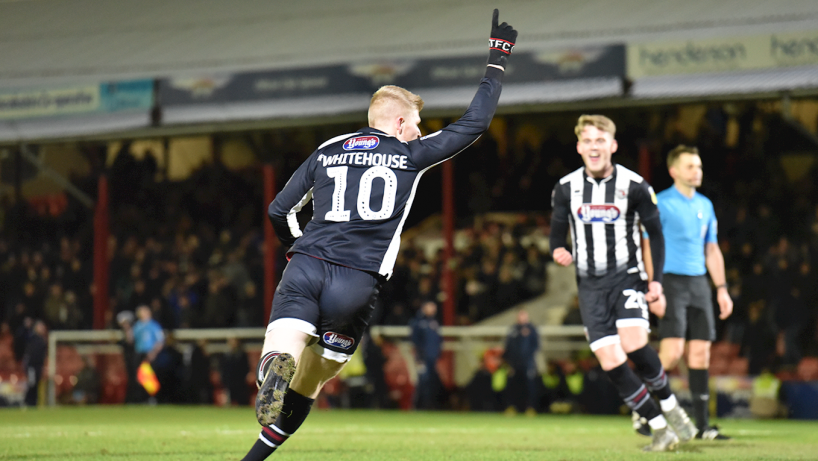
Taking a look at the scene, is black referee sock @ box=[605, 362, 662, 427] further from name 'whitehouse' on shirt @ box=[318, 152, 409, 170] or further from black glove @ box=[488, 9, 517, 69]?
name 'whitehouse' on shirt @ box=[318, 152, 409, 170]

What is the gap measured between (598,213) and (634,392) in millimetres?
1296

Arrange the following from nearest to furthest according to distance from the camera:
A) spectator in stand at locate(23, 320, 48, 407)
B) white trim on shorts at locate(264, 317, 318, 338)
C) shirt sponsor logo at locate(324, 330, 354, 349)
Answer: white trim on shorts at locate(264, 317, 318, 338)
shirt sponsor logo at locate(324, 330, 354, 349)
spectator in stand at locate(23, 320, 48, 407)

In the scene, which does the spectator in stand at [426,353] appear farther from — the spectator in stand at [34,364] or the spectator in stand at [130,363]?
the spectator in stand at [34,364]

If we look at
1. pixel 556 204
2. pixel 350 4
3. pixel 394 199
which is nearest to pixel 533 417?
pixel 556 204

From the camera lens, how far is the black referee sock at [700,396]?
8.48m

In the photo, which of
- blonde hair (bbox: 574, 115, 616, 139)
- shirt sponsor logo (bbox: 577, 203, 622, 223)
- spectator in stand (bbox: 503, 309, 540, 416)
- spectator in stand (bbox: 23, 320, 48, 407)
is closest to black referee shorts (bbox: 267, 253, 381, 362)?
shirt sponsor logo (bbox: 577, 203, 622, 223)

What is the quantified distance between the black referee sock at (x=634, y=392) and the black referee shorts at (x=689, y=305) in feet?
4.95

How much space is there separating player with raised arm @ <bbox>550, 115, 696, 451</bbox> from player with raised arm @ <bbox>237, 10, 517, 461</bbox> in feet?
7.72

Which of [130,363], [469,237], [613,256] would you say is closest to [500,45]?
[613,256]

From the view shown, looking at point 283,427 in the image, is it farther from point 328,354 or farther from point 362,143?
point 362,143

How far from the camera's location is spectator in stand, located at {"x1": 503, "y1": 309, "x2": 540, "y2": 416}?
1487 centimetres

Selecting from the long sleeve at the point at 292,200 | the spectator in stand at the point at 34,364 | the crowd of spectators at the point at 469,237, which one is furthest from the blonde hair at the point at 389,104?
the spectator in stand at the point at 34,364

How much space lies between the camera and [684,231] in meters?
8.59

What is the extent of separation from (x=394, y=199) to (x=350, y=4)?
537 inches
